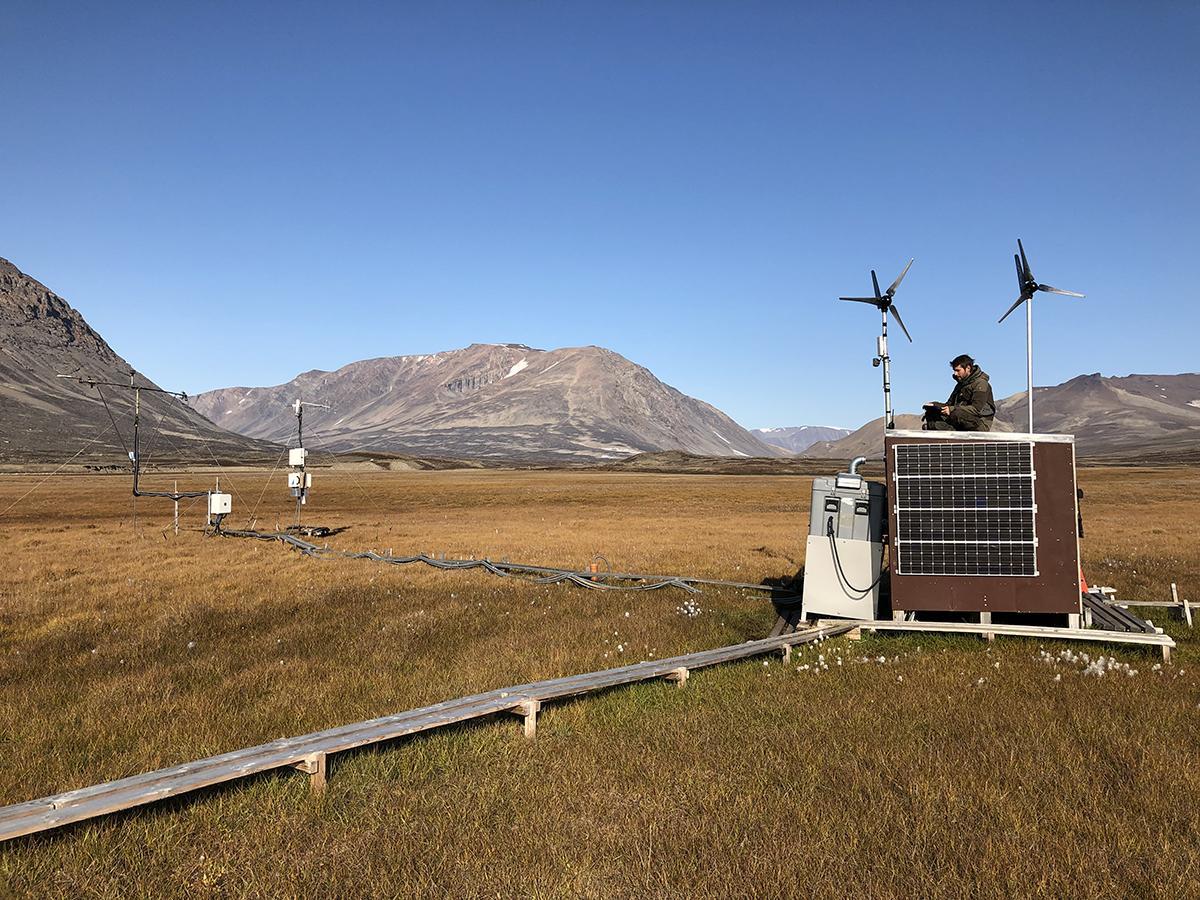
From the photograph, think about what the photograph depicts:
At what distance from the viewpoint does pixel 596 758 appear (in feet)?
26.1

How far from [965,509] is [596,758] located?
9.18 metres

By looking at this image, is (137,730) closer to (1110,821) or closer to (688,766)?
(688,766)

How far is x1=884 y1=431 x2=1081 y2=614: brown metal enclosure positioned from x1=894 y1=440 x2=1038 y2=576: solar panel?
0.07 m

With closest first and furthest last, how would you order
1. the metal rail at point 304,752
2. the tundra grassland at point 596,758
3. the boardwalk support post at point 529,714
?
the tundra grassland at point 596,758 → the metal rail at point 304,752 → the boardwalk support post at point 529,714

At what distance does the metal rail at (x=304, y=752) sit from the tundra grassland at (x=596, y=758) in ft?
0.86

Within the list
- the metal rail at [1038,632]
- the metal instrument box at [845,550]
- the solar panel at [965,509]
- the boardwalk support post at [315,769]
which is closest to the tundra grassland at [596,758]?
the boardwalk support post at [315,769]

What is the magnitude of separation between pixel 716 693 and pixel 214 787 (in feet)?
20.2

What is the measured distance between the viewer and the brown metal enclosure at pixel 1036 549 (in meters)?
13.3

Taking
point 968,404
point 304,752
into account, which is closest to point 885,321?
point 968,404

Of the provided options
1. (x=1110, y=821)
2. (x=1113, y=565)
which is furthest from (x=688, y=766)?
(x=1113, y=565)

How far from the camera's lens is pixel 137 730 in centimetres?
902

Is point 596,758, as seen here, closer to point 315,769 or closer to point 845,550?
point 315,769

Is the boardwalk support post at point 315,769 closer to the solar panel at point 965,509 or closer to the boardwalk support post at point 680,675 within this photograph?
the boardwalk support post at point 680,675

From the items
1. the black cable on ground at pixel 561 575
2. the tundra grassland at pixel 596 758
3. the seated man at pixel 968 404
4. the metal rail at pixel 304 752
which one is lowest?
the black cable on ground at pixel 561 575
